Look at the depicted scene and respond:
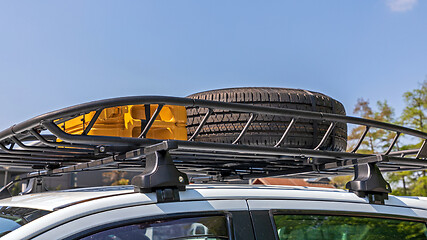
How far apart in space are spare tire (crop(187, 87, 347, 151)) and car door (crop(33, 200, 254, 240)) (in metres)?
1.28

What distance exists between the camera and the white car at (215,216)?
62.6 inches

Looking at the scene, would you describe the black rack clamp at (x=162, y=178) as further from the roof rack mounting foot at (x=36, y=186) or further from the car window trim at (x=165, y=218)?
the roof rack mounting foot at (x=36, y=186)

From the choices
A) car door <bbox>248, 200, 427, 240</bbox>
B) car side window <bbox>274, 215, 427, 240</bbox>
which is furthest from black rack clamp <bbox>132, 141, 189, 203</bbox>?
car side window <bbox>274, 215, 427, 240</bbox>

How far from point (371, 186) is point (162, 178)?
3.63ft

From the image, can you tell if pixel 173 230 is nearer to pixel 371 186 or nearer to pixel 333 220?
pixel 333 220

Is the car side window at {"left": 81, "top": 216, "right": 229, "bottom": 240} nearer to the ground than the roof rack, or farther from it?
nearer to the ground

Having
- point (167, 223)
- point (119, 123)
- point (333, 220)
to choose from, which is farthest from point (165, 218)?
point (119, 123)

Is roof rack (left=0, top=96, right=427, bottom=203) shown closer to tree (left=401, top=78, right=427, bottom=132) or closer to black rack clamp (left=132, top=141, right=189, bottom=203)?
black rack clamp (left=132, top=141, right=189, bottom=203)

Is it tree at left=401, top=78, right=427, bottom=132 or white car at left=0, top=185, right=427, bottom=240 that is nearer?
white car at left=0, top=185, right=427, bottom=240

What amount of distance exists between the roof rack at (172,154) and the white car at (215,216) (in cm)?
9

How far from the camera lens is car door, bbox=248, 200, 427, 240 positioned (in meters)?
1.91

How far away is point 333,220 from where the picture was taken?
7.00 ft

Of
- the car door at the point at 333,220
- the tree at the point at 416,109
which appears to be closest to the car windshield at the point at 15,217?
the car door at the point at 333,220

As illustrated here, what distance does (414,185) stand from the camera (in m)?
24.7
